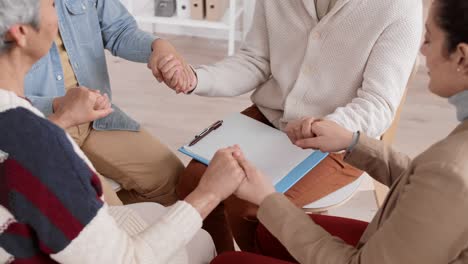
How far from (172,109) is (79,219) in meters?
2.08

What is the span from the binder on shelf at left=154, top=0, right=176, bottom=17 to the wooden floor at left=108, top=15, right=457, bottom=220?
353 millimetres

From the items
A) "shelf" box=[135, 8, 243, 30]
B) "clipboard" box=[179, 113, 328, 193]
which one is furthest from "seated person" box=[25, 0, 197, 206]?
"shelf" box=[135, 8, 243, 30]

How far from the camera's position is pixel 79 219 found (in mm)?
861

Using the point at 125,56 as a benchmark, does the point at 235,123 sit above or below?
below

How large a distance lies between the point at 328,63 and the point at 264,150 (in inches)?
12.5

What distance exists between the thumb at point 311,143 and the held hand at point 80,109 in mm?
515

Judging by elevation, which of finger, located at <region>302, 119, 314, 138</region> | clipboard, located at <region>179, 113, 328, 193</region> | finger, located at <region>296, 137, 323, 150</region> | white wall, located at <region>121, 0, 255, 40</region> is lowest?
white wall, located at <region>121, 0, 255, 40</region>

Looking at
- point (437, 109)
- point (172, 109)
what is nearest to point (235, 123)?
point (172, 109)

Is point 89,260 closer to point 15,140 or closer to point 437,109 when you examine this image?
point 15,140

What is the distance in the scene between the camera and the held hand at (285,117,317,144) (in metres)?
1.37

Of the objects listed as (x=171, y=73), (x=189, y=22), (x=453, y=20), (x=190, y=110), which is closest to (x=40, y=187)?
(x=453, y=20)

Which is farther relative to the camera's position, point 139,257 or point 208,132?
point 208,132

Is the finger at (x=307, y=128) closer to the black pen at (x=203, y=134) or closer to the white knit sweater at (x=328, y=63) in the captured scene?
the white knit sweater at (x=328, y=63)

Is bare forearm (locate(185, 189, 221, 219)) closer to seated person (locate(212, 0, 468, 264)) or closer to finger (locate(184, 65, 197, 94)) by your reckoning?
seated person (locate(212, 0, 468, 264))
